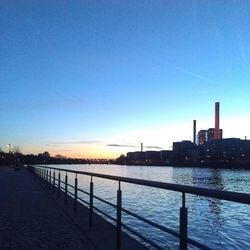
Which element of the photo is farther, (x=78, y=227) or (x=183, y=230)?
(x=78, y=227)

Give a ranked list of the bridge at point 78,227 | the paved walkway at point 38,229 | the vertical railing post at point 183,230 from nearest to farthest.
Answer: the vertical railing post at point 183,230, the bridge at point 78,227, the paved walkway at point 38,229

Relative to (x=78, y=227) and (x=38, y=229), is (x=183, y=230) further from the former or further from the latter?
(x=38, y=229)

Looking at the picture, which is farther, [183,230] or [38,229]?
[38,229]

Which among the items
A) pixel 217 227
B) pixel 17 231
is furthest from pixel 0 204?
pixel 217 227

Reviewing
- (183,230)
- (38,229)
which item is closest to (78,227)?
(38,229)

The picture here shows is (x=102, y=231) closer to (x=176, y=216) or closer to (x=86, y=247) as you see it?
(x=86, y=247)

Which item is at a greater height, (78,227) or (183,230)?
(183,230)

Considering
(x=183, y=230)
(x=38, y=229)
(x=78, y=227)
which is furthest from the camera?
(x=78, y=227)

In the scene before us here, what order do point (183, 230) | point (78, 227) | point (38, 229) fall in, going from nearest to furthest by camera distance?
point (183, 230) < point (38, 229) < point (78, 227)

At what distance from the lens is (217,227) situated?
875 inches

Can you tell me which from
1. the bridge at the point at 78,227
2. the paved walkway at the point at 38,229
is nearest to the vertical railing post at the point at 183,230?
the bridge at the point at 78,227

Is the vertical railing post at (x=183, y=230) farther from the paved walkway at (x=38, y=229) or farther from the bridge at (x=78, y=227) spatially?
the paved walkway at (x=38, y=229)

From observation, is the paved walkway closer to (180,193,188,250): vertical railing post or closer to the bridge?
the bridge

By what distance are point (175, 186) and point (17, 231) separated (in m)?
5.94
